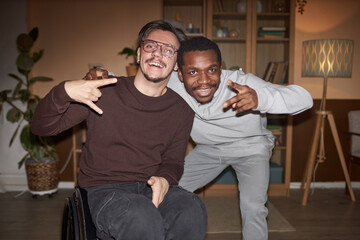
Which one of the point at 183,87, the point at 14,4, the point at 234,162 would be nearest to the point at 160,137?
the point at 183,87

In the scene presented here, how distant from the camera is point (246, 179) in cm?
177

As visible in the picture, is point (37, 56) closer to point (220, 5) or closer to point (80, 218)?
point (220, 5)

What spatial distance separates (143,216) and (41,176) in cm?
246

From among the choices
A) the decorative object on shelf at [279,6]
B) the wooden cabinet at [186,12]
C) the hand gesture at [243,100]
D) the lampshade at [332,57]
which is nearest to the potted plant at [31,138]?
the wooden cabinet at [186,12]

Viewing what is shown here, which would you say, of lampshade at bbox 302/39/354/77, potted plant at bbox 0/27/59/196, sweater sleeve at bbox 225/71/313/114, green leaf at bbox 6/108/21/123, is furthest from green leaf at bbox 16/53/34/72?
lampshade at bbox 302/39/354/77

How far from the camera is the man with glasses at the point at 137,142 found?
1.17 meters

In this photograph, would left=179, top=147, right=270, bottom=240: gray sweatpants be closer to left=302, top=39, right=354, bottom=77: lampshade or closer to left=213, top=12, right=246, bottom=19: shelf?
left=302, top=39, right=354, bottom=77: lampshade

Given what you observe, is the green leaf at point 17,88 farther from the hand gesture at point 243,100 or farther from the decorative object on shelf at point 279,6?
the decorative object on shelf at point 279,6

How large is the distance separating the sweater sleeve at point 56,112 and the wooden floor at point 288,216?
4.29ft

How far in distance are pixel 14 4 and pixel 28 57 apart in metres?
0.73

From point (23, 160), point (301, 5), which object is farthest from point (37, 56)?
point (301, 5)

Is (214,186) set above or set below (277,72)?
below

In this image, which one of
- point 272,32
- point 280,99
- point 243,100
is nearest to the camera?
point 243,100

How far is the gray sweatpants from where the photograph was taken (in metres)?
1.65
